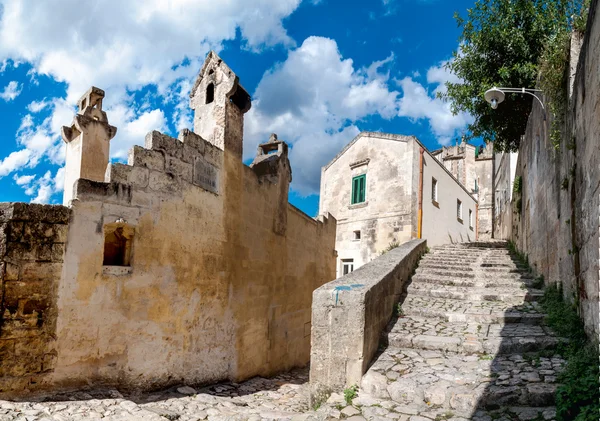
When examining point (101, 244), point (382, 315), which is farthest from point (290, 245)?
point (101, 244)

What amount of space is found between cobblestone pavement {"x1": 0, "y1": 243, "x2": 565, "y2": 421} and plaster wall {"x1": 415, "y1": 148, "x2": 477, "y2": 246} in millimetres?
8512

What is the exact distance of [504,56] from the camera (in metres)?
11.5

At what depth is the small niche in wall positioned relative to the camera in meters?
5.14

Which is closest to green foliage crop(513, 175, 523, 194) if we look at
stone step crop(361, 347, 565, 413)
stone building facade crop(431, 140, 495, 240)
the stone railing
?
stone step crop(361, 347, 565, 413)

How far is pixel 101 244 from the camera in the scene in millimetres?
4922

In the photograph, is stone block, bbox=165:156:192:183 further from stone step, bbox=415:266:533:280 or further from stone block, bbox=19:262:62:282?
stone step, bbox=415:266:533:280

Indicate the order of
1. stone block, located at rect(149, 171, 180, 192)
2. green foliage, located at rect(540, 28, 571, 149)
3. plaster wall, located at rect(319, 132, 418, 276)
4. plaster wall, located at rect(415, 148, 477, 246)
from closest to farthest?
stone block, located at rect(149, 171, 180, 192) < green foliage, located at rect(540, 28, 571, 149) < plaster wall, located at rect(319, 132, 418, 276) < plaster wall, located at rect(415, 148, 477, 246)

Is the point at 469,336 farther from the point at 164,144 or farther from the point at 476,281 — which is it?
the point at 164,144

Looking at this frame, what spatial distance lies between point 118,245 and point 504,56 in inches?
426

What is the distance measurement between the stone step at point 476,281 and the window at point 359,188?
8.53 meters

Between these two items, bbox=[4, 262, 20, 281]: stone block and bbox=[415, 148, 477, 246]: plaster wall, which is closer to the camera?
bbox=[4, 262, 20, 281]: stone block

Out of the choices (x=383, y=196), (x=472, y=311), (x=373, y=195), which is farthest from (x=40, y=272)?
(x=373, y=195)

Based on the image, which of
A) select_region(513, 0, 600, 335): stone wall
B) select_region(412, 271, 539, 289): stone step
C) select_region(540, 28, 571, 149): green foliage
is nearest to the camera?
select_region(513, 0, 600, 335): stone wall

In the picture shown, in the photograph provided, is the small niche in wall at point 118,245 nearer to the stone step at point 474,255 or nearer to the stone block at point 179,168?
the stone block at point 179,168
